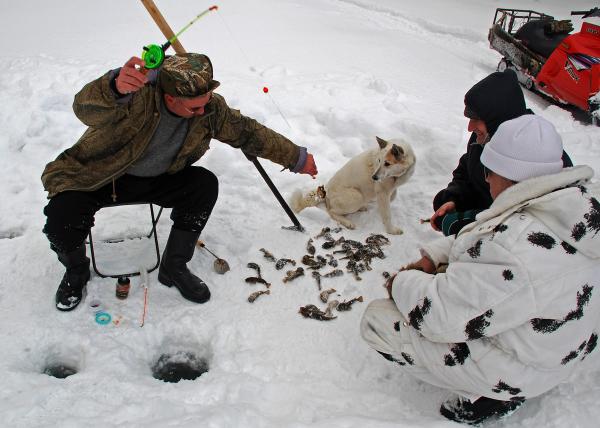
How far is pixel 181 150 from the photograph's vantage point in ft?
10.1

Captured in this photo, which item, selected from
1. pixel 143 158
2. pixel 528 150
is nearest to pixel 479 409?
pixel 528 150

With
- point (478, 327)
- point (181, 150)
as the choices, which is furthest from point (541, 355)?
point (181, 150)

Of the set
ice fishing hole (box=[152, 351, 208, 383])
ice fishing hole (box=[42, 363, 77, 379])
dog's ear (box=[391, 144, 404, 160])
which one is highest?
ice fishing hole (box=[42, 363, 77, 379])

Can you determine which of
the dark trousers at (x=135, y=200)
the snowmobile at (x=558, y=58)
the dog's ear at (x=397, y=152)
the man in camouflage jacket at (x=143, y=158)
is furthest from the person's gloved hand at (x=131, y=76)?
→ the snowmobile at (x=558, y=58)

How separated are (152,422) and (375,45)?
8.36 m

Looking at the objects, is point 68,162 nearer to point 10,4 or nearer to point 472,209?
point 472,209

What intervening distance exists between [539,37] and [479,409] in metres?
6.98

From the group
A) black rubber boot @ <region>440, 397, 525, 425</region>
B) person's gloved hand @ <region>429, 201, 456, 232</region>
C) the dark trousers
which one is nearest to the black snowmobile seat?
person's gloved hand @ <region>429, 201, 456, 232</region>

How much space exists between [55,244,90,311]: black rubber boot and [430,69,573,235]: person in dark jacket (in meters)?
2.61

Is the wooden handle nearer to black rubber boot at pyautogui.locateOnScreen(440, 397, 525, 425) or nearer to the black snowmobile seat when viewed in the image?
black rubber boot at pyautogui.locateOnScreen(440, 397, 525, 425)

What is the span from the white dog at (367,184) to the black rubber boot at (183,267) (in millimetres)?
1322

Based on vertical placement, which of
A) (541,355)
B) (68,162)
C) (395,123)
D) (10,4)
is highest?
(10,4)

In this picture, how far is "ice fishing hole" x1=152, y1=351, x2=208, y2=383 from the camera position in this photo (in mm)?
2842

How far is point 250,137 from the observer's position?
3.49 metres
